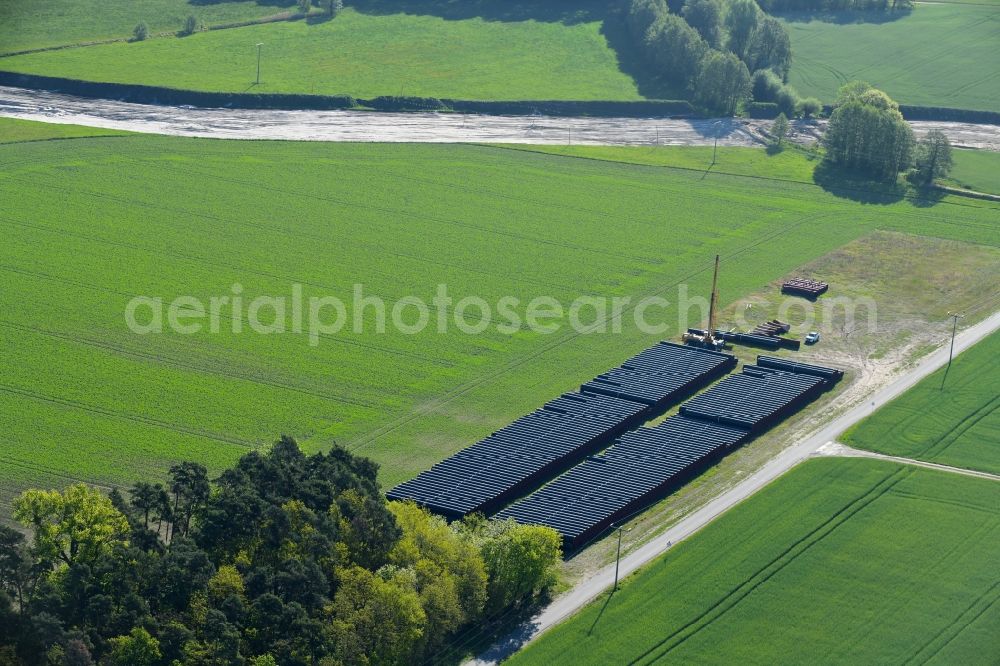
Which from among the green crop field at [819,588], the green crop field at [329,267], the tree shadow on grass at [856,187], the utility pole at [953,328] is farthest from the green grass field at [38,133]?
the green crop field at [819,588]

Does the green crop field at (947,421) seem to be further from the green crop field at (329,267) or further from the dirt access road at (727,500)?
the green crop field at (329,267)

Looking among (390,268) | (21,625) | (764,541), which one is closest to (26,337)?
(390,268)

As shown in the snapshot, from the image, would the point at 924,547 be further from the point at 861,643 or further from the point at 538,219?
the point at 538,219

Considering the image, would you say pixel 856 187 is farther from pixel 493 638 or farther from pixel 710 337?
pixel 493 638

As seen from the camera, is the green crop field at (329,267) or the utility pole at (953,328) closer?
the green crop field at (329,267)

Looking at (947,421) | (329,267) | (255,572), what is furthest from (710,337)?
(255,572)

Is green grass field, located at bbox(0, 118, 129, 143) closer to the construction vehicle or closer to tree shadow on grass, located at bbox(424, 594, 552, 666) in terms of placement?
the construction vehicle

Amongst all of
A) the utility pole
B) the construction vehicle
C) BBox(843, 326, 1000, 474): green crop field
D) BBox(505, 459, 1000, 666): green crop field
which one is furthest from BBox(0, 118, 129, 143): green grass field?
BBox(505, 459, 1000, 666): green crop field
